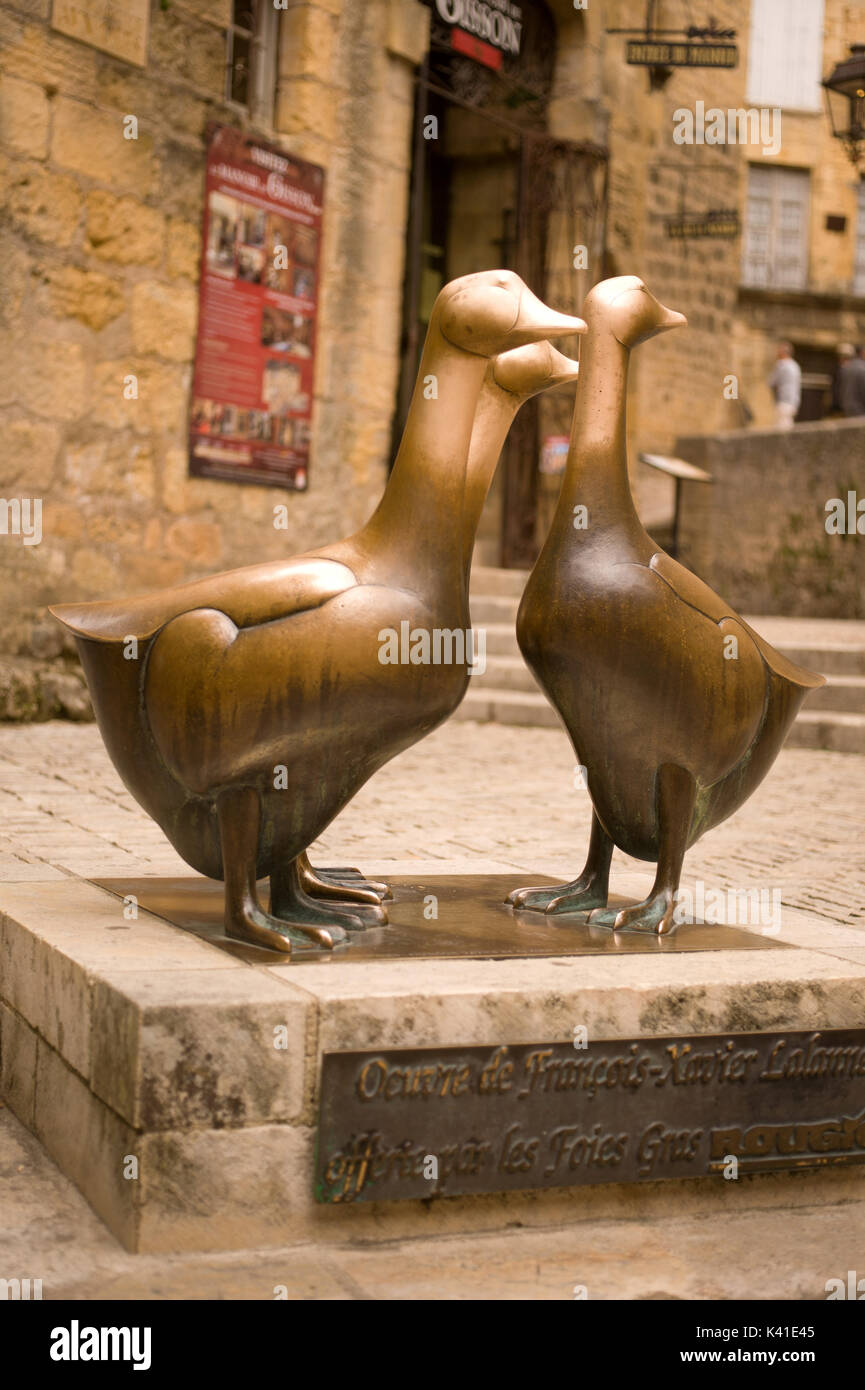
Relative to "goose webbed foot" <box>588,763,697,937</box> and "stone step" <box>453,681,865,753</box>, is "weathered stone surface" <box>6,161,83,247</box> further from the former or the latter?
"goose webbed foot" <box>588,763,697,937</box>

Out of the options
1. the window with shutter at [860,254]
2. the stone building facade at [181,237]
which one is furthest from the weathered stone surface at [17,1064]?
the window with shutter at [860,254]

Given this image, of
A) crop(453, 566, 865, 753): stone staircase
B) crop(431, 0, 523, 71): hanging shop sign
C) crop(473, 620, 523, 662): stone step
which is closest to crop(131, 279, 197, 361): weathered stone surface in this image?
crop(453, 566, 865, 753): stone staircase

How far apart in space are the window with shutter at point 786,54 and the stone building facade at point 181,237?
1098 cm

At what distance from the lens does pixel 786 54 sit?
80.0 ft

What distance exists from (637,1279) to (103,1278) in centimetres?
81

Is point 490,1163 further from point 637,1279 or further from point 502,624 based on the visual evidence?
point 502,624

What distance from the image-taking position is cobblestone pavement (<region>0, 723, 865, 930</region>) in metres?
4.44

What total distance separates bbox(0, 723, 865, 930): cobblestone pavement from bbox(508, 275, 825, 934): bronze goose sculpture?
0.69 m

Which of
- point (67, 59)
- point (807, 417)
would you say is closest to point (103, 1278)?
point (67, 59)

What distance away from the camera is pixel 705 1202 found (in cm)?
268

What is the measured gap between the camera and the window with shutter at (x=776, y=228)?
24688 millimetres

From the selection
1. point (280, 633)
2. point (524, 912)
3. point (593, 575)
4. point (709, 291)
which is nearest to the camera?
point (280, 633)

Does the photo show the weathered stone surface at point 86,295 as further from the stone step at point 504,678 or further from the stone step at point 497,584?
the stone step at point 497,584

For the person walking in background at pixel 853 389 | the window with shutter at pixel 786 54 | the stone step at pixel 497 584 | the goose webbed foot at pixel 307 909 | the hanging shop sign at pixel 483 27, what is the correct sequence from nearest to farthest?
the goose webbed foot at pixel 307 909 < the hanging shop sign at pixel 483 27 < the stone step at pixel 497 584 < the person walking in background at pixel 853 389 < the window with shutter at pixel 786 54
